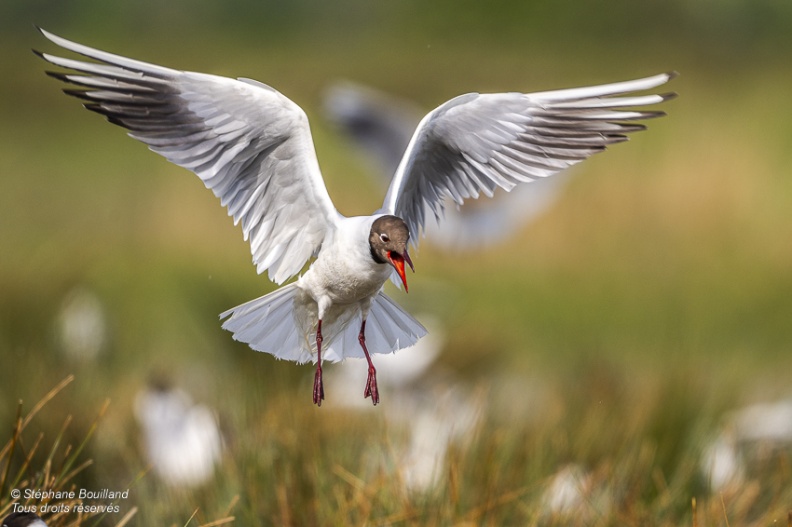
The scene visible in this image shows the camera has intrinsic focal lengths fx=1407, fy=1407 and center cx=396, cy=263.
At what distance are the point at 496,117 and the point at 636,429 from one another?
2223 millimetres

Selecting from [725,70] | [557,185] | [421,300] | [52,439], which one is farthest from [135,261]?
[725,70]

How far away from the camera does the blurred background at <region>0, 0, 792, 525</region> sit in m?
5.58

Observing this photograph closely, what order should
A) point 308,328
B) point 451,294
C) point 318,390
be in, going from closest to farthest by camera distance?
point 318,390, point 308,328, point 451,294

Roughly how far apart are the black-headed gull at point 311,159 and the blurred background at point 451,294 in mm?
647

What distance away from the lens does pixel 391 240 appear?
4270 mm

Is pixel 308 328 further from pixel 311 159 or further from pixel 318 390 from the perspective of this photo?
pixel 311 159

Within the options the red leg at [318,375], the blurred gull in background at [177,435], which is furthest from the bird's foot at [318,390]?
the blurred gull in background at [177,435]

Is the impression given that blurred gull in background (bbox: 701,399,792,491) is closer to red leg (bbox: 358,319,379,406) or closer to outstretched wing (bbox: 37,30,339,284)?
red leg (bbox: 358,319,379,406)

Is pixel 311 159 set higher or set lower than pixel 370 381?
higher

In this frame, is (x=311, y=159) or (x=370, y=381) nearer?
(x=370, y=381)

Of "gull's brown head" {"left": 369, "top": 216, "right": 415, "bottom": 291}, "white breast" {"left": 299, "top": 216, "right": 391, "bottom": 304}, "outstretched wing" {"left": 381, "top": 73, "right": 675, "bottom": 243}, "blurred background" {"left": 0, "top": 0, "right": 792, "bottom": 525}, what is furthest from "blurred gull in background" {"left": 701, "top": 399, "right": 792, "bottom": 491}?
"gull's brown head" {"left": 369, "top": 216, "right": 415, "bottom": 291}

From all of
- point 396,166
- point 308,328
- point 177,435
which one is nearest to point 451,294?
point 396,166

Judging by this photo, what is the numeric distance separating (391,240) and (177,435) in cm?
283

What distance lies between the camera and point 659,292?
1484 centimetres
